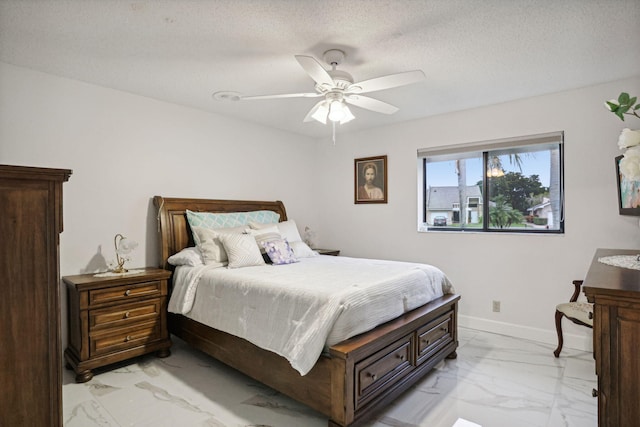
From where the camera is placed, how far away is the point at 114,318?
8.91ft

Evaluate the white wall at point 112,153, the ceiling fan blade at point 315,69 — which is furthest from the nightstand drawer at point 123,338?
the ceiling fan blade at point 315,69

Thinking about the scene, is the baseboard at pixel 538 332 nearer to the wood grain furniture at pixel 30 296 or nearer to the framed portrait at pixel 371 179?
Result: the framed portrait at pixel 371 179

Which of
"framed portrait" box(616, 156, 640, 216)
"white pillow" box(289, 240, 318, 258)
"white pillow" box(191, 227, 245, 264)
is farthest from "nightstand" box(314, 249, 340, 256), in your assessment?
"framed portrait" box(616, 156, 640, 216)

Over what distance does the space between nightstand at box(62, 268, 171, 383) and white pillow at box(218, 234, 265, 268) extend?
59 cm

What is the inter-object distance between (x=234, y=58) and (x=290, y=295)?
1.74 metres

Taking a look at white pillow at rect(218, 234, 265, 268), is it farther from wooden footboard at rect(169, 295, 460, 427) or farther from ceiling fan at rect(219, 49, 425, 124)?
ceiling fan at rect(219, 49, 425, 124)

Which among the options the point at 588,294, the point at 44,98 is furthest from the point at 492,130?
the point at 44,98

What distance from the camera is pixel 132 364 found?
9.37 ft

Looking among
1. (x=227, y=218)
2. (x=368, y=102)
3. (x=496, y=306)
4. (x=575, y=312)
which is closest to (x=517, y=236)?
(x=496, y=306)

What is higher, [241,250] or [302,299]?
[241,250]

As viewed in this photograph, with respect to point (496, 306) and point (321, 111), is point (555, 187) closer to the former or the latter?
point (496, 306)

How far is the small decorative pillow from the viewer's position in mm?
3172

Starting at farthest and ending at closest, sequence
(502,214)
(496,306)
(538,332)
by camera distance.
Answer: (502,214) → (496,306) → (538,332)

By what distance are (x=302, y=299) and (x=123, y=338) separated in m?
1.69
